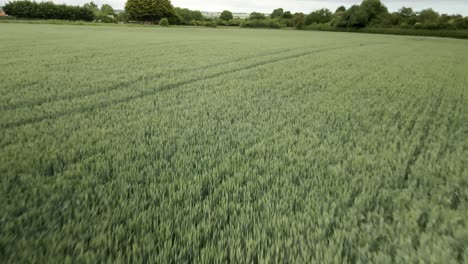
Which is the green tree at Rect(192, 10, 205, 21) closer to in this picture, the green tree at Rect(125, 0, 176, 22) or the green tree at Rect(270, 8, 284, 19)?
the green tree at Rect(125, 0, 176, 22)

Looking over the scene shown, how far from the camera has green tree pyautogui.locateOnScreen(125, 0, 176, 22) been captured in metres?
87.1

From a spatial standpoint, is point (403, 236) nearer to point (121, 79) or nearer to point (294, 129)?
point (294, 129)

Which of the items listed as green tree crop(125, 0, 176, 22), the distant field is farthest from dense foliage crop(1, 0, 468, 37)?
the distant field

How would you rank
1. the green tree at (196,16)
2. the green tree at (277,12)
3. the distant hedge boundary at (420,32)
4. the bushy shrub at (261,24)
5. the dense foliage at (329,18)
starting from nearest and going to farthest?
the distant hedge boundary at (420,32), the dense foliage at (329,18), the bushy shrub at (261,24), the green tree at (196,16), the green tree at (277,12)

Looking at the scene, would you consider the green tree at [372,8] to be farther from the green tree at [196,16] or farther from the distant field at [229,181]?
the distant field at [229,181]

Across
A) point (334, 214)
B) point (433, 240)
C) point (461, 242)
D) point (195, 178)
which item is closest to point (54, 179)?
point (195, 178)

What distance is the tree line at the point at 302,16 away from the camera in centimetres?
5759

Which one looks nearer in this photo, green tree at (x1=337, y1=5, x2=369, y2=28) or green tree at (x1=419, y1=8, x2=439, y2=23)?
green tree at (x1=419, y1=8, x2=439, y2=23)

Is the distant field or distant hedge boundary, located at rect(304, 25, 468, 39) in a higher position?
distant hedge boundary, located at rect(304, 25, 468, 39)

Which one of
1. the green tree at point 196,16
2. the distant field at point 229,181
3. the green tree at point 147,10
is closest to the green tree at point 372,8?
the green tree at point 147,10

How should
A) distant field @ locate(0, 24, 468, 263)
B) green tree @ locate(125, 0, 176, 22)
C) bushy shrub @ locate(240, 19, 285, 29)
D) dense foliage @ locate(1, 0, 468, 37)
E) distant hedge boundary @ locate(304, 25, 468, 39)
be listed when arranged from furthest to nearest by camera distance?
green tree @ locate(125, 0, 176, 22), bushy shrub @ locate(240, 19, 285, 29), dense foliage @ locate(1, 0, 468, 37), distant hedge boundary @ locate(304, 25, 468, 39), distant field @ locate(0, 24, 468, 263)

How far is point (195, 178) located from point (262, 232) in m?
0.72

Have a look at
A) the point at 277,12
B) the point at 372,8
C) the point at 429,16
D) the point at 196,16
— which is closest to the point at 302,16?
the point at 372,8

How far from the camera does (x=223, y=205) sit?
161 centimetres
